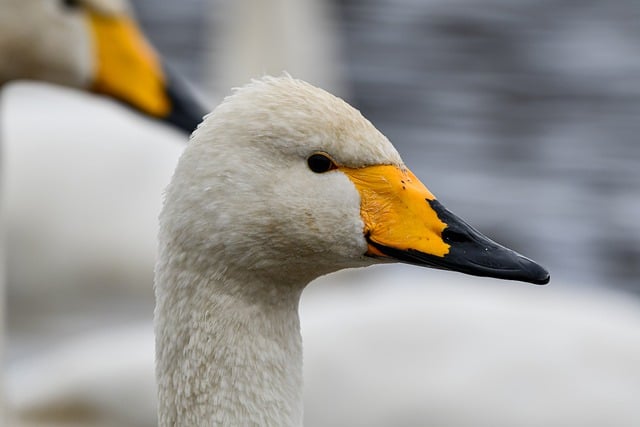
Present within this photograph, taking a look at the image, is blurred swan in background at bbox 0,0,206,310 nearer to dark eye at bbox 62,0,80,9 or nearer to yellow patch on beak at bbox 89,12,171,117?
yellow patch on beak at bbox 89,12,171,117

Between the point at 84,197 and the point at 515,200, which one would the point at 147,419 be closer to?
the point at 84,197

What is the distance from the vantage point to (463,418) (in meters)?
5.66

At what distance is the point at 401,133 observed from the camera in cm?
1058

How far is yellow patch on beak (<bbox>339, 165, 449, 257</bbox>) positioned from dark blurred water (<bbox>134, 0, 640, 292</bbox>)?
5.66 meters

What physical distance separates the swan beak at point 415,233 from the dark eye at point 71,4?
255cm

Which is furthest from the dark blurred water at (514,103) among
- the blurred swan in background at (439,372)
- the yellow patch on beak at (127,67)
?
the yellow patch on beak at (127,67)

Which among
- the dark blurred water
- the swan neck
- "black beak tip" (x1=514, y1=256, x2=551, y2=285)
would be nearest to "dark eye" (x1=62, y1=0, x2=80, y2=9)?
the swan neck

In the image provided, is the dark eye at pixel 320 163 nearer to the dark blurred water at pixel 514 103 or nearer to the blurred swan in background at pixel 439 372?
the blurred swan in background at pixel 439 372

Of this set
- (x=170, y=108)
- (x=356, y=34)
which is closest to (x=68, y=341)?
(x=170, y=108)

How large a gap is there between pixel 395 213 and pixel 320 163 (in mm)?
187

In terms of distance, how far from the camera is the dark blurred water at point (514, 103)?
363 inches

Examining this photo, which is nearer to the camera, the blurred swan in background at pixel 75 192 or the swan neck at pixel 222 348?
the swan neck at pixel 222 348

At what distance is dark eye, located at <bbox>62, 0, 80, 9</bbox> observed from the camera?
5367 mm

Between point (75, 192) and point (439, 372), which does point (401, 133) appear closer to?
point (75, 192)
